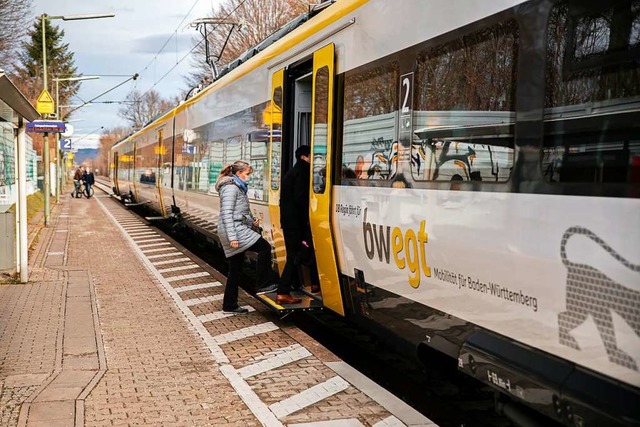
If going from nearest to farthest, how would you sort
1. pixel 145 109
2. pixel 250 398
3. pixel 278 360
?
pixel 250 398 → pixel 278 360 → pixel 145 109

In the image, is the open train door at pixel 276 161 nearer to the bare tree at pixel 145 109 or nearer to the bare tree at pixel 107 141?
the bare tree at pixel 145 109

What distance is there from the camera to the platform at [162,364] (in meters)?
5.05

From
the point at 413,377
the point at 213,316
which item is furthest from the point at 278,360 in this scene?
the point at 213,316

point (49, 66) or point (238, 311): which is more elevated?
point (49, 66)

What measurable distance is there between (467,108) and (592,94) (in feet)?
3.46

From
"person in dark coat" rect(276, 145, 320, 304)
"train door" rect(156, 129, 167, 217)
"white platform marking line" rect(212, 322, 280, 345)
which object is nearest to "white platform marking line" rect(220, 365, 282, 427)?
"white platform marking line" rect(212, 322, 280, 345)

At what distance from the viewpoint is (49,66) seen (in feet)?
197

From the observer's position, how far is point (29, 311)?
8.68 m

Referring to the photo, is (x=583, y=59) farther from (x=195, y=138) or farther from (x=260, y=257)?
(x=195, y=138)

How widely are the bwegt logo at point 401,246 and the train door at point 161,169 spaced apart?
1559cm

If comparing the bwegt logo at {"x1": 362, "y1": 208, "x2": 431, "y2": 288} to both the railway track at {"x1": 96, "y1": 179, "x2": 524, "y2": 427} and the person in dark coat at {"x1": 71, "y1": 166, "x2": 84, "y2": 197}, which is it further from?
the person in dark coat at {"x1": 71, "y1": 166, "x2": 84, "y2": 197}

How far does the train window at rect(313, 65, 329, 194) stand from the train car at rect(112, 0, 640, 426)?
1.0 inches

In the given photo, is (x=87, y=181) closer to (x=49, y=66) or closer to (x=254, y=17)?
(x=254, y=17)

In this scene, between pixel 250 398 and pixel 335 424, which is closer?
pixel 335 424
